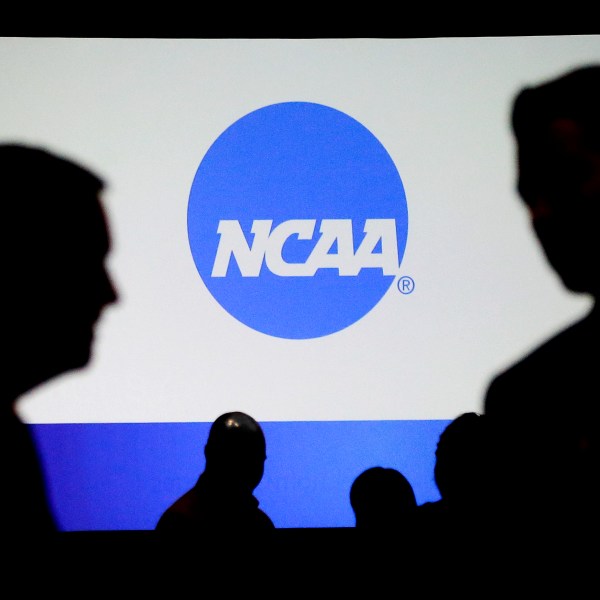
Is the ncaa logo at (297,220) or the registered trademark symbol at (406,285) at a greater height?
the ncaa logo at (297,220)

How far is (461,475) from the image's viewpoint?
1.37 m

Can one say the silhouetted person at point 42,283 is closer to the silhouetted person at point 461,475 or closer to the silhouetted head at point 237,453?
the silhouetted head at point 237,453

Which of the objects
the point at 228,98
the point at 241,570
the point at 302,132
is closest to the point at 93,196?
the point at 228,98

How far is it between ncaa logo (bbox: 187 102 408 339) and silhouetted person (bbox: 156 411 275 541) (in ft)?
1.00

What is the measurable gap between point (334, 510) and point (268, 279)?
60 centimetres

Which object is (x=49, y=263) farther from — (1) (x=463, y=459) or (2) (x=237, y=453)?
(1) (x=463, y=459)

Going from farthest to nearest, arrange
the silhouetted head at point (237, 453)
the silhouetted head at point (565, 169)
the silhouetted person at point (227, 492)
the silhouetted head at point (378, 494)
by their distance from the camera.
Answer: the silhouetted head at point (565, 169) → the silhouetted head at point (378, 494) → the silhouetted head at point (237, 453) → the silhouetted person at point (227, 492)

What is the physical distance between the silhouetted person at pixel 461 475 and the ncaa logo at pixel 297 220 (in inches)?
14.8

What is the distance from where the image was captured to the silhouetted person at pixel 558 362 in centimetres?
133

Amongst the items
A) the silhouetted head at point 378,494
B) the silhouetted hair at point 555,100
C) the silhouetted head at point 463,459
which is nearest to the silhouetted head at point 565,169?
the silhouetted hair at point 555,100

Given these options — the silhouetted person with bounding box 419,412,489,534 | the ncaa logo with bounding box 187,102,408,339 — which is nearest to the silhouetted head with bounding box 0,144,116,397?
the ncaa logo with bounding box 187,102,408,339

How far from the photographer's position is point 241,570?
117 cm

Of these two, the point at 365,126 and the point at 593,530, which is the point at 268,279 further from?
the point at 593,530

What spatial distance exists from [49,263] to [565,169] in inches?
52.4
